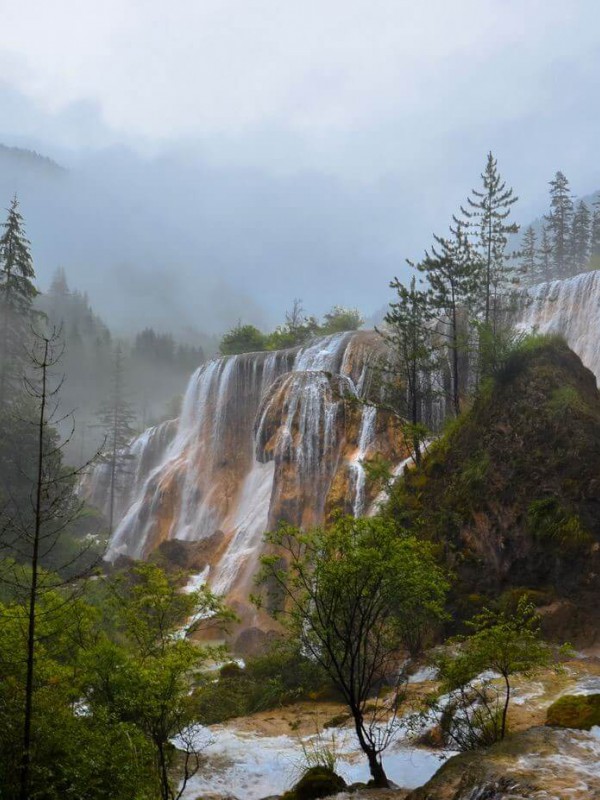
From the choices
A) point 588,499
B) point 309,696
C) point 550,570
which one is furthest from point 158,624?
point 588,499

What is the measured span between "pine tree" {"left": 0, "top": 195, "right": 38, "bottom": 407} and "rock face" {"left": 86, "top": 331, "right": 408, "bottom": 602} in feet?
49.0

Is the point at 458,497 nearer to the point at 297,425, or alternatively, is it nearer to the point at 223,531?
the point at 297,425

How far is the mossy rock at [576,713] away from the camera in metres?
9.16

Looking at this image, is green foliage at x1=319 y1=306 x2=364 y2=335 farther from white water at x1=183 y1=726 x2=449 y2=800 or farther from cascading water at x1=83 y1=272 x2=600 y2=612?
white water at x1=183 y1=726 x2=449 y2=800

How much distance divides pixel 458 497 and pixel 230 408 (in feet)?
102

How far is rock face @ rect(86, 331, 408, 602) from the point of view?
30.8 m

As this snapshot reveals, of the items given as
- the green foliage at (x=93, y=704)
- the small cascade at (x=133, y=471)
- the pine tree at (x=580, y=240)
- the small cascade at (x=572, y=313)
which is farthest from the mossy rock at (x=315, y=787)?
the pine tree at (x=580, y=240)

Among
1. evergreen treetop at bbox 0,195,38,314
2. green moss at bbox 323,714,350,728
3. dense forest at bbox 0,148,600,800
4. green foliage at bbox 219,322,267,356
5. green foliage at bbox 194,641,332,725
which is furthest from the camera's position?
green foliage at bbox 219,322,267,356

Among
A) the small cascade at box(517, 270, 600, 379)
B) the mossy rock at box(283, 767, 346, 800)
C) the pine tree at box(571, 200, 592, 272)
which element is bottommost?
the mossy rock at box(283, 767, 346, 800)

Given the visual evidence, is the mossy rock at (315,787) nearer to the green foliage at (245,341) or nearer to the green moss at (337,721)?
the green moss at (337,721)

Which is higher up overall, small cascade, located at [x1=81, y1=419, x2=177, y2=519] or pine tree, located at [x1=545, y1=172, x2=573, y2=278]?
pine tree, located at [x1=545, y1=172, x2=573, y2=278]

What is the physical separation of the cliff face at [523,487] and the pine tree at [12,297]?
23231 mm

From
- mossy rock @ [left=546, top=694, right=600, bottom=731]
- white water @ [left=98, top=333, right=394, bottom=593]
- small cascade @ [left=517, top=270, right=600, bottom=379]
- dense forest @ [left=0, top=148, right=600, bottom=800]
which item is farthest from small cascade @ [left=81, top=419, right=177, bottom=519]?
mossy rock @ [left=546, top=694, right=600, bottom=731]

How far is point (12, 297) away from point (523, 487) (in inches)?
1128
